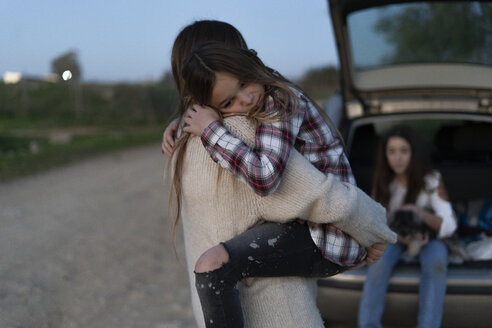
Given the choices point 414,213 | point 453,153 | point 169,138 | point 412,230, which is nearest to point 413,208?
point 414,213

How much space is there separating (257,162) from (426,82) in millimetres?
3108

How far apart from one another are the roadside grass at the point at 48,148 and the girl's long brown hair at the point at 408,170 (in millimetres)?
5483

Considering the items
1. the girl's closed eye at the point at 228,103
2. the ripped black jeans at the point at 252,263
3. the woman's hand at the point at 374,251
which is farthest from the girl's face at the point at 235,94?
the woman's hand at the point at 374,251

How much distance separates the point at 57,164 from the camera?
855 cm

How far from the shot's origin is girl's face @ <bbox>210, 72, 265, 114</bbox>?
1.33m

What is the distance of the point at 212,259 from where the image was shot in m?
1.30

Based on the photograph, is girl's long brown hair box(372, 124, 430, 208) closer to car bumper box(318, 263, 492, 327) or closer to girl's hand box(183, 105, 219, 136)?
car bumper box(318, 263, 492, 327)

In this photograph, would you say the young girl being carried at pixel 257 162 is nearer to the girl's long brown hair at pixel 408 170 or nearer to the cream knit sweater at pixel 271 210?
the cream knit sweater at pixel 271 210

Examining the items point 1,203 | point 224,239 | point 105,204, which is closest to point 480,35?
point 224,239

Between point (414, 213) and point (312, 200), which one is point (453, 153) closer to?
point (414, 213)

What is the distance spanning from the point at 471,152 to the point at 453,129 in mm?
227

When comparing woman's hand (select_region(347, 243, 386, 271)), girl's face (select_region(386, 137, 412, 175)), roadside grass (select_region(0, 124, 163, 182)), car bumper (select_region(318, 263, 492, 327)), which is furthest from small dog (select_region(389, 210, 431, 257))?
roadside grass (select_region(0, 124, 163, 182))

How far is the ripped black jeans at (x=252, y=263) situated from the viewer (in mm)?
1311

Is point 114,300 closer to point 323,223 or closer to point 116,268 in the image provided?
point 116,268
